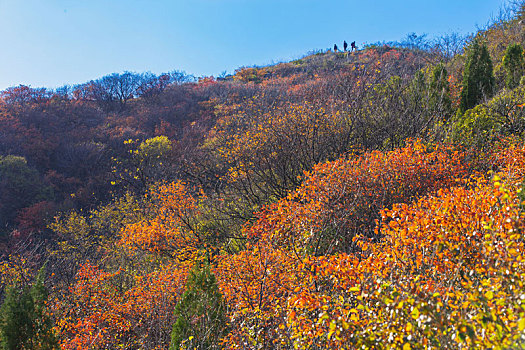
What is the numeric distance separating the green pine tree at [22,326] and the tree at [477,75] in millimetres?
15862

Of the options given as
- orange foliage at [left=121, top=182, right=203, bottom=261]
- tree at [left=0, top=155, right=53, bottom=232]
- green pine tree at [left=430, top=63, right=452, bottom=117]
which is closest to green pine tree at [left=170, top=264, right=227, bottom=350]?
orange foliage at [left=121, top=182, right=203, bottom=261]

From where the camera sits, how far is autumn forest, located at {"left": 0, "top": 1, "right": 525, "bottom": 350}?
141 inches

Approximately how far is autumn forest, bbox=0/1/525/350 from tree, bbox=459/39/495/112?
0.07 meters

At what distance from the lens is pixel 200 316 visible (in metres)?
6.29

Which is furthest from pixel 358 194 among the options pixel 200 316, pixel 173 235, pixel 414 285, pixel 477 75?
pixel 477 75

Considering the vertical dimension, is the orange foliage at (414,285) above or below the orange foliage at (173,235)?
above

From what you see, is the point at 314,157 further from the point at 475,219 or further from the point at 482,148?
the point at 475,219

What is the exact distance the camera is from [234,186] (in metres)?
14.6

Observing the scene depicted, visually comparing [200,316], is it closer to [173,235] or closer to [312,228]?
[312,228]

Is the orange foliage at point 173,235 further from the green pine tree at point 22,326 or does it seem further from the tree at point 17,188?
the tree at point 17,188

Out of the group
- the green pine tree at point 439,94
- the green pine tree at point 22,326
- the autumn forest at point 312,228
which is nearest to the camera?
the autumn forest at point 312,228

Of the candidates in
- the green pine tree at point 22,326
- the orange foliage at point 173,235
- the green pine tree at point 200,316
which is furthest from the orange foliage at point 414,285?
the orange foliage at point 173,235

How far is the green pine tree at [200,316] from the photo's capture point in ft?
19.5

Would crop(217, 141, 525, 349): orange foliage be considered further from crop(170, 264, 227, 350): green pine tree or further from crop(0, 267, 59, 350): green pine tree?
crop(0, 267, 59, 350): green pine tree
